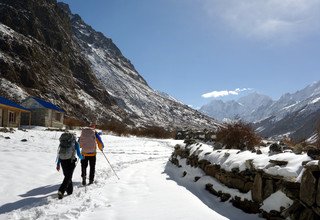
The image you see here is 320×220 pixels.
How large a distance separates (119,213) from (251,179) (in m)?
3.18

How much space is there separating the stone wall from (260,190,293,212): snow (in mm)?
79

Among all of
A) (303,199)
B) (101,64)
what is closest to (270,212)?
(303,199)

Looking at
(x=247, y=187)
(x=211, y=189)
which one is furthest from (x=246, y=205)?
(x=211, y=189)

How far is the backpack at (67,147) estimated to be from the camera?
9383mm

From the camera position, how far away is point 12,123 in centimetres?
4225

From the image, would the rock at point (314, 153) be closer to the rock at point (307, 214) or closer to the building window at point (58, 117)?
the rock at point (307, 214)

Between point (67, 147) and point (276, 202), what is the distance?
220 inches

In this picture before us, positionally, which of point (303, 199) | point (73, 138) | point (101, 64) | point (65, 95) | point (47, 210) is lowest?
point (47, 210)

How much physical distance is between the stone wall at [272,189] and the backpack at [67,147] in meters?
4.25

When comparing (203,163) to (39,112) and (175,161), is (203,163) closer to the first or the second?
(175,161)

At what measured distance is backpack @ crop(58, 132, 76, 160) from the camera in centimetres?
938

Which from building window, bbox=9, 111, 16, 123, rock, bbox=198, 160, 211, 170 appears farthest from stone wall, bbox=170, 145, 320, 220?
building window, bbox=9, 111, 16, 123

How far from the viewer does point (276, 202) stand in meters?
6.71

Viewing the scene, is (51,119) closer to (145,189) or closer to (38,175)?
(38,175)
